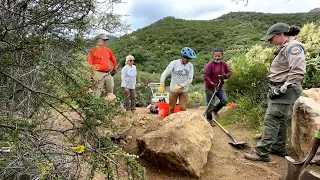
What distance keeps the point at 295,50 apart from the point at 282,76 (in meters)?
0.39

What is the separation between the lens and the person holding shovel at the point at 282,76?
15.7 ft

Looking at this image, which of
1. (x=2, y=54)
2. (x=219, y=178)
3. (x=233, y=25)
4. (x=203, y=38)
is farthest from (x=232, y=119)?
(x=233, y=25)

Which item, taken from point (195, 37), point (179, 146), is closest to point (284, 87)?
point (179, 146)

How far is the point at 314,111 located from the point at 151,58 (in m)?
22.3

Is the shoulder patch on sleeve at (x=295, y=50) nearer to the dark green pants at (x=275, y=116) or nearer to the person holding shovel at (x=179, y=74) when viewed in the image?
the dark green pants at (x=275, y=116)

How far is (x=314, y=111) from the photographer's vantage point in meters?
5.30

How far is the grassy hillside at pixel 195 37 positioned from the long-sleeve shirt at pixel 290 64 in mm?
17719

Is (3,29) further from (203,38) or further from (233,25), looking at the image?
(233,25)

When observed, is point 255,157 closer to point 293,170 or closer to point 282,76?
point 282,76

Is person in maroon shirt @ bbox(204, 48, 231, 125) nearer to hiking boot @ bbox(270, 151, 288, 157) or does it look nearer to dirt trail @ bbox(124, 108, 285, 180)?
dirt trail @ bbox(124, 108, 285, 180)

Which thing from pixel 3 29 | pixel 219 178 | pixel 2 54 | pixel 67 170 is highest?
pixel 3 29

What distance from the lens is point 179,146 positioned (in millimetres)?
4953

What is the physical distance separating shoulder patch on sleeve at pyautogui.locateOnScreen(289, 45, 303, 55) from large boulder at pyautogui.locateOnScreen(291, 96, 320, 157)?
895 millimetres

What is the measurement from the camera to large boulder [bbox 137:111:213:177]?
4.87 meters
